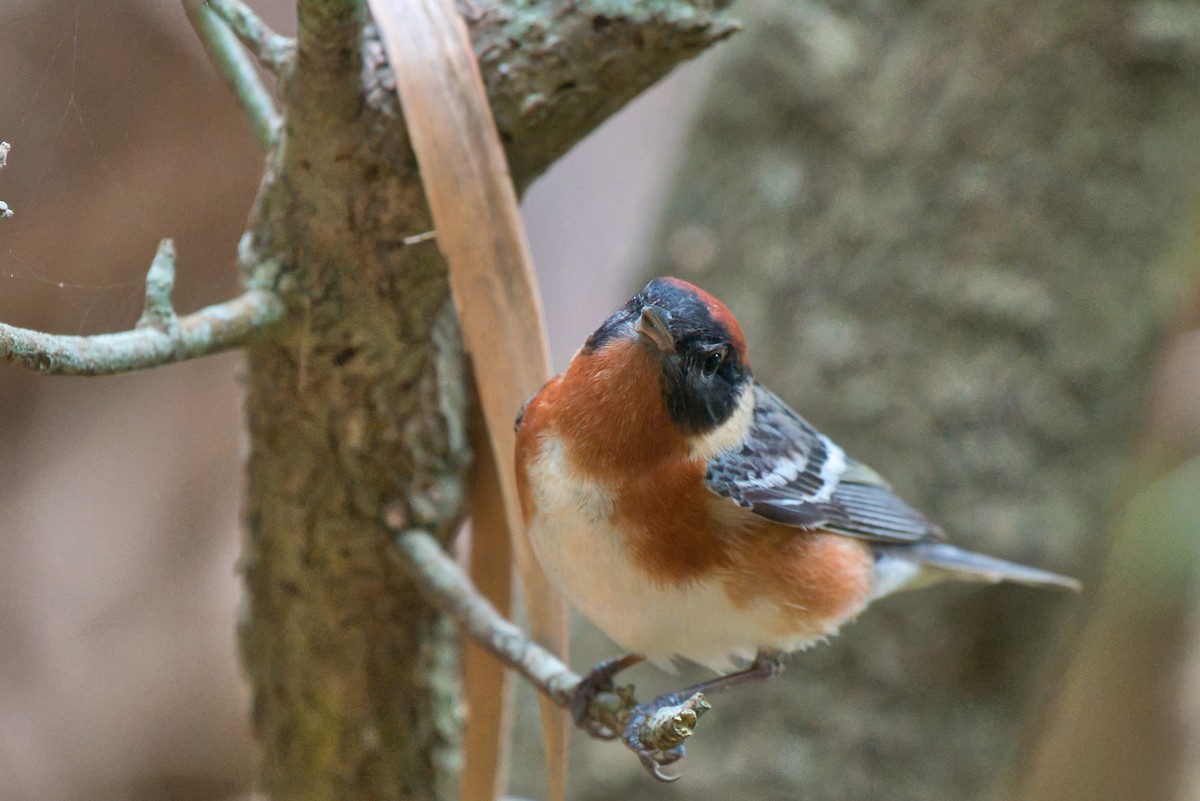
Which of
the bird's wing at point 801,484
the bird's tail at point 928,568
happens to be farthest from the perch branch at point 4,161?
the bird's tail at point 928,568

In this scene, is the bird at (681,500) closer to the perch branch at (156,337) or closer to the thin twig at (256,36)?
the perch branch at (156,337)

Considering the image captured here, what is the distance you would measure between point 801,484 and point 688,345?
66cm

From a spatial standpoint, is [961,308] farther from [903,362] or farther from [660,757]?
[660,757]

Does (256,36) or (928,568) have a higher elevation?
(256,36)

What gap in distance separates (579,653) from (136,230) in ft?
8.60

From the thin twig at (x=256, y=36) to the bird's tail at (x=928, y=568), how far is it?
1.51 meters

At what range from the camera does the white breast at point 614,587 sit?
1512 millimetres

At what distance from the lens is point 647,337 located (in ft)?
3.95

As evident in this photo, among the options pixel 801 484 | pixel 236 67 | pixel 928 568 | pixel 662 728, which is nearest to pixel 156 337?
pixel 236 67

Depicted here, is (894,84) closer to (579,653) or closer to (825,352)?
(825,352)

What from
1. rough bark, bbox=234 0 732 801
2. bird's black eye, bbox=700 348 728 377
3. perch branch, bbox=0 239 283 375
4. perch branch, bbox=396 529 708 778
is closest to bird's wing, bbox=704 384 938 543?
bird's black eye, bbox=700 348 728 377

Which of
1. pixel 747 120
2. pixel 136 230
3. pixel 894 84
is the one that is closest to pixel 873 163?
pixel 894 84

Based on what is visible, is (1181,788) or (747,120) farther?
(1181,788)

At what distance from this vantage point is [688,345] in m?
1.21
